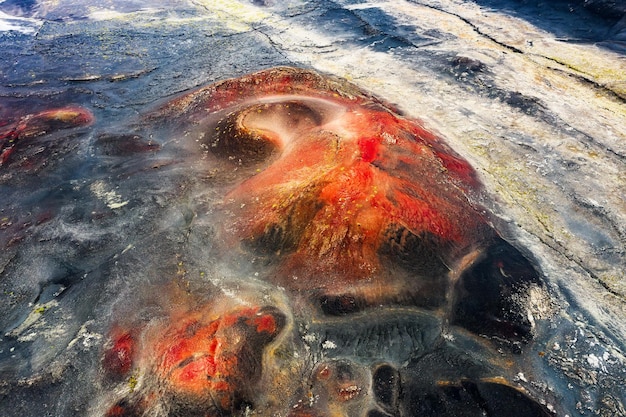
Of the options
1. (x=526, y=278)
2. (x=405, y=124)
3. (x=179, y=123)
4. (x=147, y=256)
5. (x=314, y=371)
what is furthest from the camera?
(x=179, y=123)

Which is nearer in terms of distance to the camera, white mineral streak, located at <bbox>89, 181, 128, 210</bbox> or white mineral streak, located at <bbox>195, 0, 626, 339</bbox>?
white mineral streak, located at <bbox>195, 0, 626, 339</bbox>

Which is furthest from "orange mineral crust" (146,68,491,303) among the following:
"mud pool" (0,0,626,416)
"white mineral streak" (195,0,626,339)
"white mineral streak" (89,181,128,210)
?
"white mineral streak" (89,181,128,210)

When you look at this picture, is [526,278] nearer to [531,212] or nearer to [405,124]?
[531,212]

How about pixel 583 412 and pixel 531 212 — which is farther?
pixel 531 212

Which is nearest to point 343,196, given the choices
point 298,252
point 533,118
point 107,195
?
point 298,252

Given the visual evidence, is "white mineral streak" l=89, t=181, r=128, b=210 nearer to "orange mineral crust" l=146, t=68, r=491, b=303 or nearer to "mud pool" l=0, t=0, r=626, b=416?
"mud pool" l=0, t=0, r=626, b=416

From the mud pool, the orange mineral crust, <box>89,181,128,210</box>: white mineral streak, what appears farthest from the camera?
<box>89,181,128,210</box>: white mineral streak

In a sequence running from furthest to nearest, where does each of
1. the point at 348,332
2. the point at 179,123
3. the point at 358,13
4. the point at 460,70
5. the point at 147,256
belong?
the point at 358,13 → the point at 460,70 → the point at 179,123 → the point at 147,256 → the point at 348,332

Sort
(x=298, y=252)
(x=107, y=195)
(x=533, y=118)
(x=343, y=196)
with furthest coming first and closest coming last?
(x=533, y=118)
(x=107, y=195)
(x=343, y=196)
(x=298, y=252)

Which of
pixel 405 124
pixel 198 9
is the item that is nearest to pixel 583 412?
pixel 405 124

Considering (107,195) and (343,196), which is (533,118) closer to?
(343,196)

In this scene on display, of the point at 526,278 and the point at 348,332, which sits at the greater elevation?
the point at 526,278
